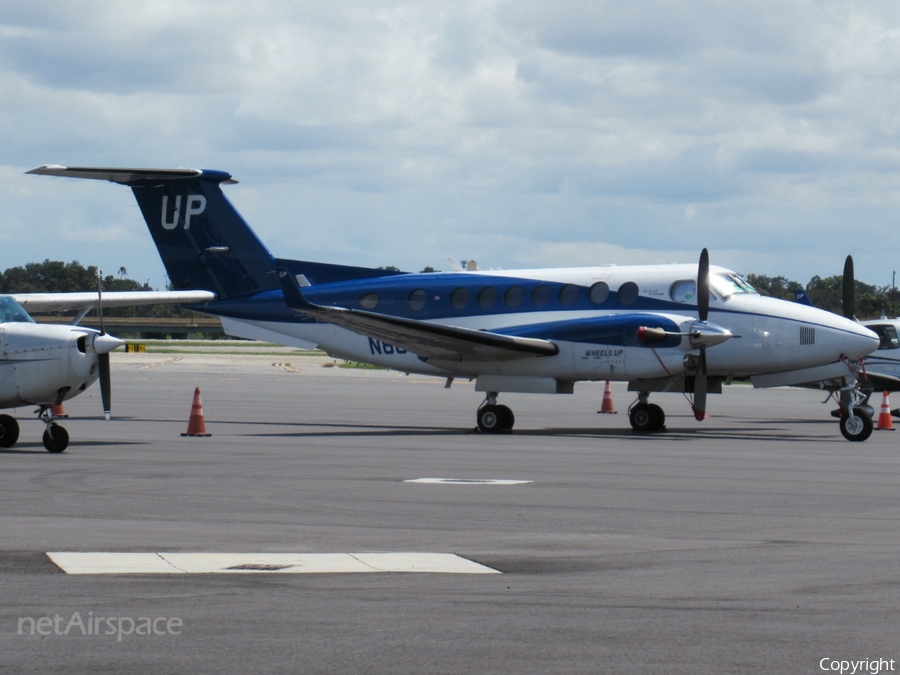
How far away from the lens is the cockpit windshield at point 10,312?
675 inches

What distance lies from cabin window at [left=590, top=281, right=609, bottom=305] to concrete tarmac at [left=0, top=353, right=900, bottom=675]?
10.5 ft

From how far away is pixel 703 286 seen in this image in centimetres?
2086

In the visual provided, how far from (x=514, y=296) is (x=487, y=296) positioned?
597 mm

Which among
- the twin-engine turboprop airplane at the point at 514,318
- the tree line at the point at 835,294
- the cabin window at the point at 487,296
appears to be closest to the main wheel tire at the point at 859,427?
the twin-engine turboprop airplane at the point at 514,318

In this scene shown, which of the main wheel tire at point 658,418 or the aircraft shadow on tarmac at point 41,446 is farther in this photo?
the main wheel tire at point 658,418

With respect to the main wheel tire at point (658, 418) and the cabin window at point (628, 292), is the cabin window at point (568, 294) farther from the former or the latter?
the main wheel tire at point (658, 418)

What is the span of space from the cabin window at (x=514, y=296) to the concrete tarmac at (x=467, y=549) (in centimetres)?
393

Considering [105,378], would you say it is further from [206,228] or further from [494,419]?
[206,228]

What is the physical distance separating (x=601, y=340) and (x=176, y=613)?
15.7 m

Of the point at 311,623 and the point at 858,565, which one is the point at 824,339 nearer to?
the point at 858,565

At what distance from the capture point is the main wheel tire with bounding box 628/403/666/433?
22453 millimetres

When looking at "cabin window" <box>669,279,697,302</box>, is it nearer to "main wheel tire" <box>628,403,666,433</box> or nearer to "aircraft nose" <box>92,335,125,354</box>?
"main wheel tire" <box>628,403,666,433</box>

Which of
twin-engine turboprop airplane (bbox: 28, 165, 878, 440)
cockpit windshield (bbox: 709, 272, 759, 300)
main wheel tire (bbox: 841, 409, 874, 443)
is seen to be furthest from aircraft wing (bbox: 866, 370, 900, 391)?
main wheel tire (bbox: 841, 409, 874, 443)

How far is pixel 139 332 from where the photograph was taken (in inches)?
5089
